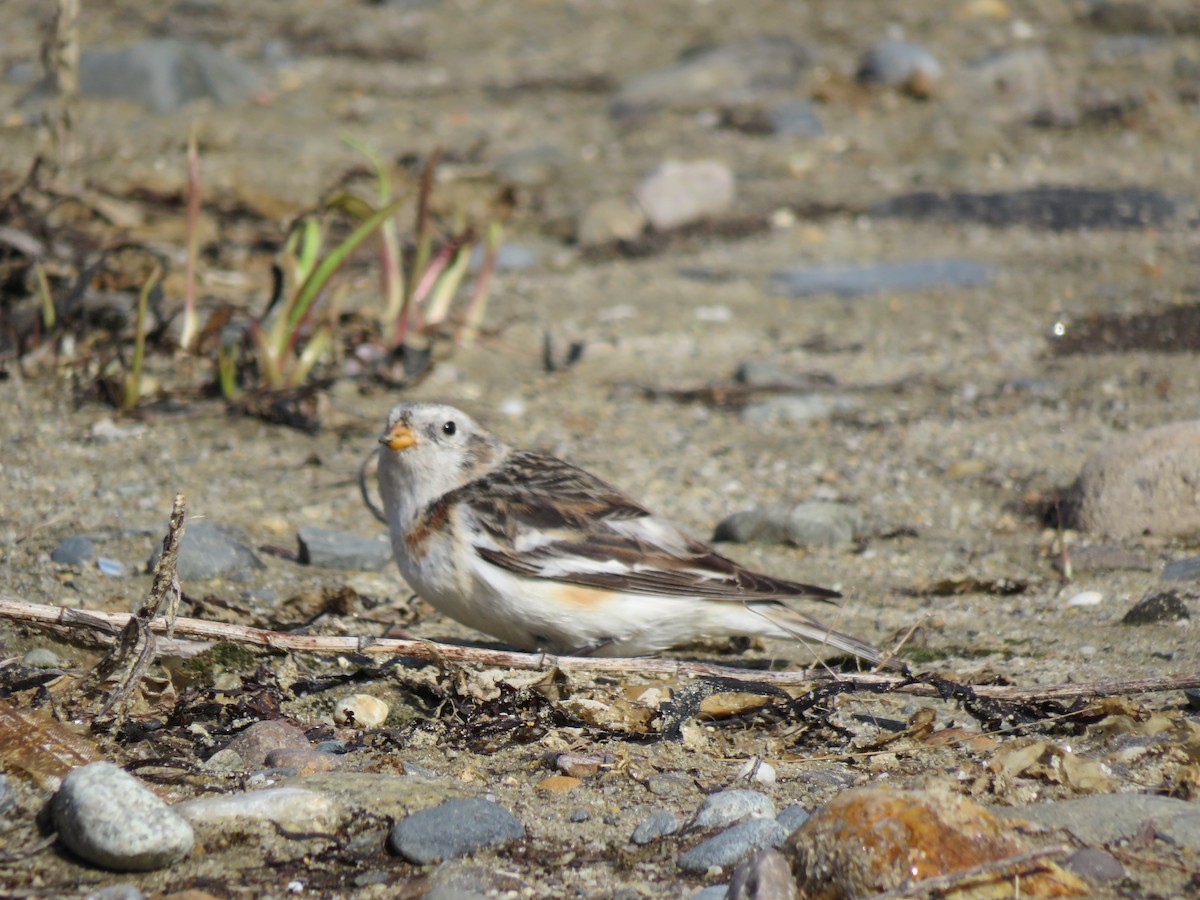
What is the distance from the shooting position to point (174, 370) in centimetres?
626

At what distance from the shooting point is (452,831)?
8.97 ft

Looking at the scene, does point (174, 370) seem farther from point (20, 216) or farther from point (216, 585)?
point (216, 585)

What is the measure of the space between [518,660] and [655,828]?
2.86ft

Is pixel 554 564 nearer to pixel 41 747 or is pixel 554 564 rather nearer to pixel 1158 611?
pixel 41 747

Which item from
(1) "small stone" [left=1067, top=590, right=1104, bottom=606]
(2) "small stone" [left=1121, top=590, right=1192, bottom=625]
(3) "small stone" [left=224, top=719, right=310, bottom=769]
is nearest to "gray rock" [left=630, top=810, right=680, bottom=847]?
(3) "small stone" [left=224, top=719, right=310, bottom=769]

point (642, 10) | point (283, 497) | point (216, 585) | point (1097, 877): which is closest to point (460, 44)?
point (642, 10)

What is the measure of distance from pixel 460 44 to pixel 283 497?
843cm

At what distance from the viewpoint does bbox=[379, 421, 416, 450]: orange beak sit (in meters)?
4.21

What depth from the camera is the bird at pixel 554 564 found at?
12.9ft

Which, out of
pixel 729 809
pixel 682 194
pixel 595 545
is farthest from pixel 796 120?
pixel 729 809

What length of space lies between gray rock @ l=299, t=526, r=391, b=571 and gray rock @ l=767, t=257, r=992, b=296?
150 inches

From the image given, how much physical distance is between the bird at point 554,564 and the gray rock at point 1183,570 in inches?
47.0

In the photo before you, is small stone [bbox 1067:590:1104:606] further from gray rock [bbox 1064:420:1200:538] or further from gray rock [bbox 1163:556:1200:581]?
gray rock [bbox 1064:420:1200:538]

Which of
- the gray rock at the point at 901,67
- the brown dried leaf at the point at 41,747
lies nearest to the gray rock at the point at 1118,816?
the brown dried leaf at the point at 41,747
